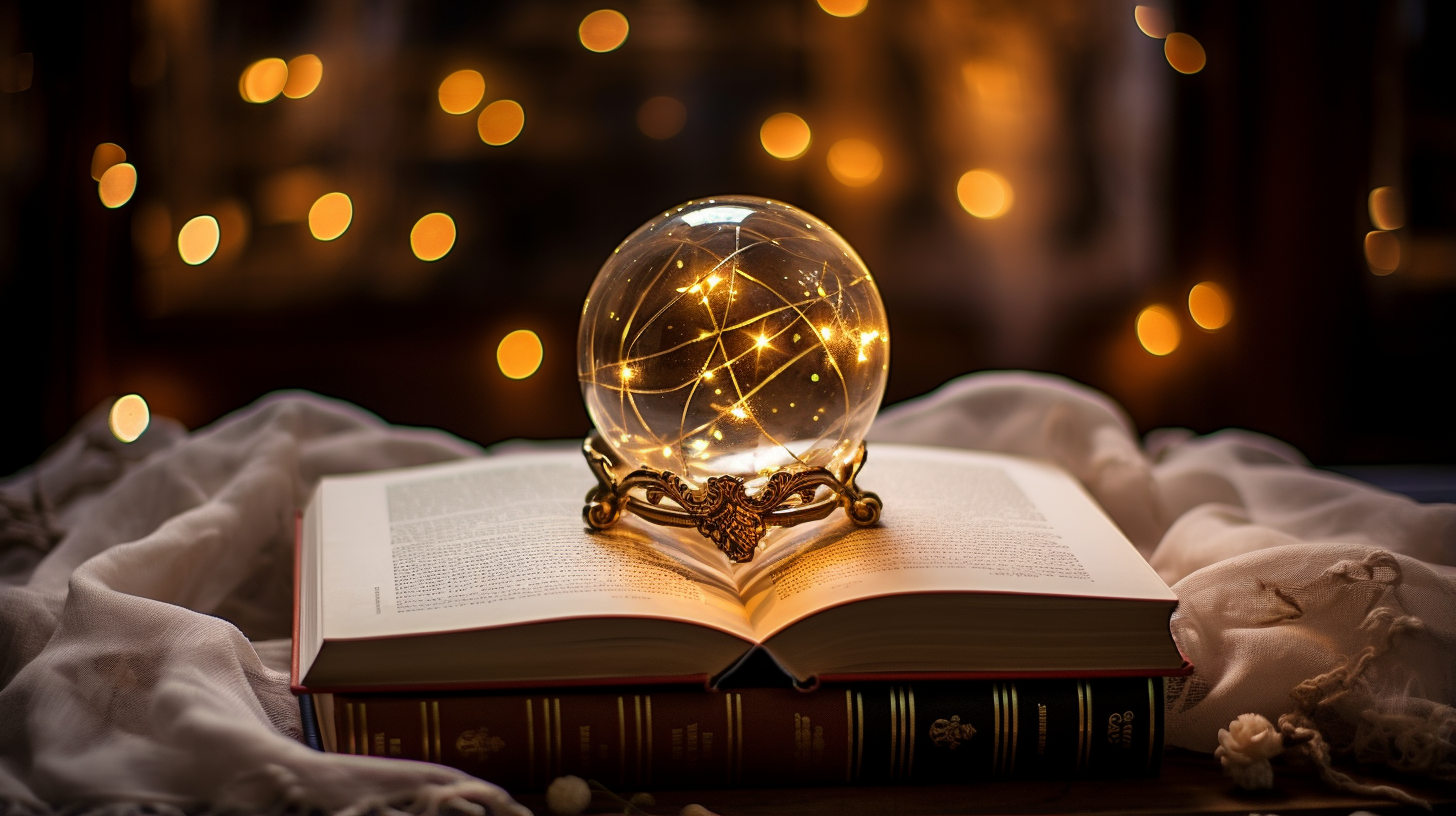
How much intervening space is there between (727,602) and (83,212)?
64.5 inches

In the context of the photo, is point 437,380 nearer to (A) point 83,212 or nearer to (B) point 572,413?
(B) point 572,413

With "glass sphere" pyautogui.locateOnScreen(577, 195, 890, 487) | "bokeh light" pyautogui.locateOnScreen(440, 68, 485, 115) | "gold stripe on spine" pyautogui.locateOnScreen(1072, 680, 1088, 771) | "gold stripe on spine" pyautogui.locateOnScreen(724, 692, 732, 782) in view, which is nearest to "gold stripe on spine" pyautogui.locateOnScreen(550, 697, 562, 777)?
"gold stripe on spine" pyautogui.locateOnScreen(724, 692, 732, 782)

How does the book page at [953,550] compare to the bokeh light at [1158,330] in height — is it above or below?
above

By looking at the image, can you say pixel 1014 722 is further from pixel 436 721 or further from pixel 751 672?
pixel 436 721

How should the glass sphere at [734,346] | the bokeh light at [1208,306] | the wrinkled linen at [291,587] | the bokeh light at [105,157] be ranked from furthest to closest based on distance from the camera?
the bokeh light at [1208,306]
the bokeh light at [105,157]
the glass sphere at [734,346]
the wrinkled linen at [291,587]

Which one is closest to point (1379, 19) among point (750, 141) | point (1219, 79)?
point (1219, 79)

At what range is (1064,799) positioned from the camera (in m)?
0.73

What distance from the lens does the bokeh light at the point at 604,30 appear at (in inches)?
81.9

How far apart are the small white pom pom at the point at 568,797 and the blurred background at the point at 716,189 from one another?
1418 millimetres

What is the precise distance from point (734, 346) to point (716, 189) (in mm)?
1353

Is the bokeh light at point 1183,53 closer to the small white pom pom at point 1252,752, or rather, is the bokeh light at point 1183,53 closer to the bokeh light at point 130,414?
the small white pom pom at point 1252,752

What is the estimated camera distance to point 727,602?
791mm

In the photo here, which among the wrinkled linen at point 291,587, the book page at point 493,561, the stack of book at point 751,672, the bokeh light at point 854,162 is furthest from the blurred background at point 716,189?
the stack of book at point 751,672

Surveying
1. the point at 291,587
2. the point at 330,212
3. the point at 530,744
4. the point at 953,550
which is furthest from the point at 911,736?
the point at 330,212
